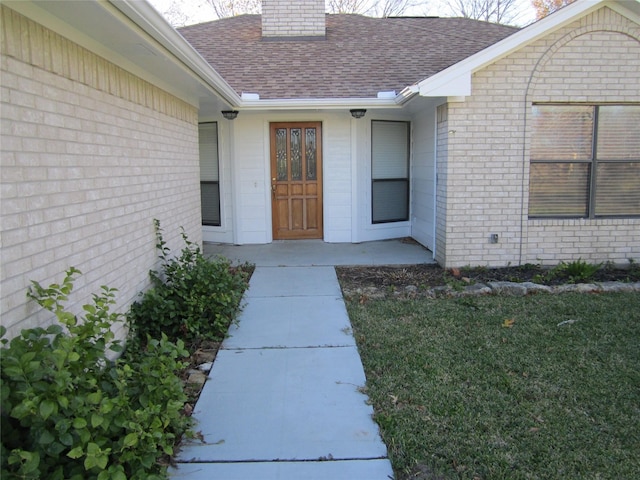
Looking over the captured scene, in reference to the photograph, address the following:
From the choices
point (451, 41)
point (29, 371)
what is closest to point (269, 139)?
point (451, 41)

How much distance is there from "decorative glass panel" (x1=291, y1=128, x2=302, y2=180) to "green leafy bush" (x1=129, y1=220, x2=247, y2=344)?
15.6 feet

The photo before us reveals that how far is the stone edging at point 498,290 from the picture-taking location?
22.6ft

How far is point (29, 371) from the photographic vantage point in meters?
2.44

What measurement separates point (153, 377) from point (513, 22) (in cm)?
2743

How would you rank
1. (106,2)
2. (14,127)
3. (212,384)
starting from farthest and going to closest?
1. (212,384)
2. (106,2)
3. (14,127)

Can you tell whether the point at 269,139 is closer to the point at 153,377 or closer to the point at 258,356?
the point at 258,356

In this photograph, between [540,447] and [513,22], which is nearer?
[540,447]

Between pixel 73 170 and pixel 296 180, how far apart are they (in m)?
6.92

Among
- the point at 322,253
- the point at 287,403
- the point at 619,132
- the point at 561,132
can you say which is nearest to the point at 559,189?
the point at 561,132

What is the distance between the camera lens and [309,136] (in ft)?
34.2

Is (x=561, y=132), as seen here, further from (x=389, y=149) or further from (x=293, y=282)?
(x=293, y=282)

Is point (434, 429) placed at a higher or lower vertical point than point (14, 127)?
lower

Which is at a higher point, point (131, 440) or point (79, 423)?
point (79, 423)

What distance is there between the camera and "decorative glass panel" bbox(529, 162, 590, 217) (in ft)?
26.3
